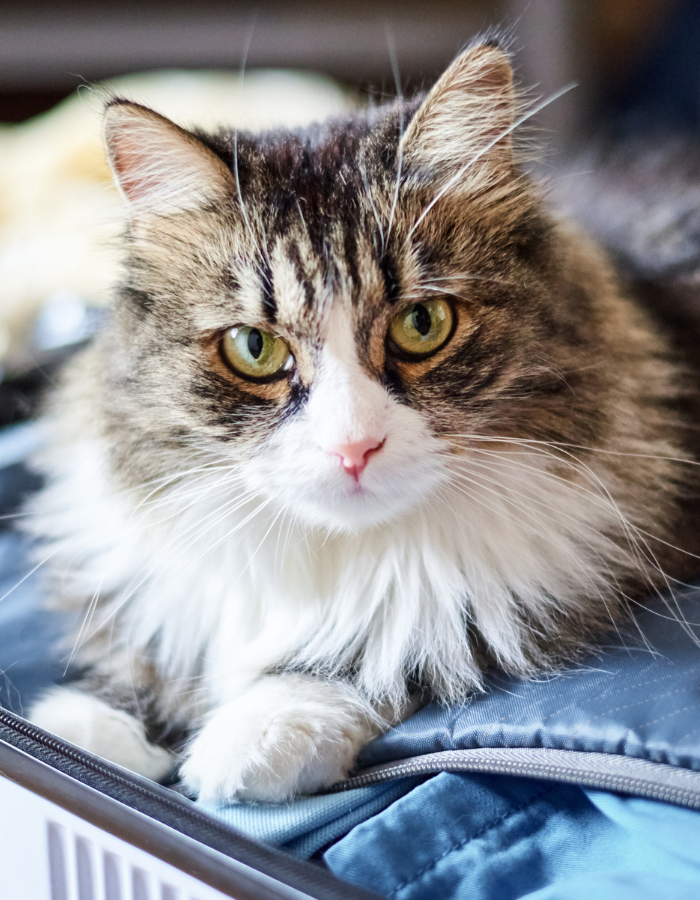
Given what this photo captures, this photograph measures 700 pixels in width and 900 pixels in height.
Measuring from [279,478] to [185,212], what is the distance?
0.34 m

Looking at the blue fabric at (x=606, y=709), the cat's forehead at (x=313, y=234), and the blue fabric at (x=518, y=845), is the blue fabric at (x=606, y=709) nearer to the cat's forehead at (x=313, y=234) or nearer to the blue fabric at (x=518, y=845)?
the blue fabric at (x=518, y=845)

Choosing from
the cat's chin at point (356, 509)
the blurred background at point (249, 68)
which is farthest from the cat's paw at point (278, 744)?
the blurred background at point (249, 68)

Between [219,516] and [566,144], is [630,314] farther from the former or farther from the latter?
[566,144]

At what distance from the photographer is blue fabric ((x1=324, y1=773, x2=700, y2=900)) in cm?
68

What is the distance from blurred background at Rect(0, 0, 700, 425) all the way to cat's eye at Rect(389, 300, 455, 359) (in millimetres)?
607

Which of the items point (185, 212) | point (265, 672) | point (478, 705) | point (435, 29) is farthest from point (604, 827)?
point (435, 29)

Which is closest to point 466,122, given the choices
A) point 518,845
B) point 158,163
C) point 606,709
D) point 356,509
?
point 158,163

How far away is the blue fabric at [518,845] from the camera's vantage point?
0.68 m

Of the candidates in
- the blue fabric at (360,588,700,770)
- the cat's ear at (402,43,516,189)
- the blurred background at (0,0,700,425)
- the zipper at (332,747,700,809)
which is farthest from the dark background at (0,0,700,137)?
the zipper at (332,747,700,809)

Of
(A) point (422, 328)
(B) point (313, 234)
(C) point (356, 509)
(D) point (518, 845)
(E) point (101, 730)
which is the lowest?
(D) point (518, 845)

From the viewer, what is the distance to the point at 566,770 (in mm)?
743

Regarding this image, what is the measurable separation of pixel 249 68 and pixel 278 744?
1447mm

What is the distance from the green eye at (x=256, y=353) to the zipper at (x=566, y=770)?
445 mm

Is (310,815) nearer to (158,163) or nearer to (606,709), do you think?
(606,709)
